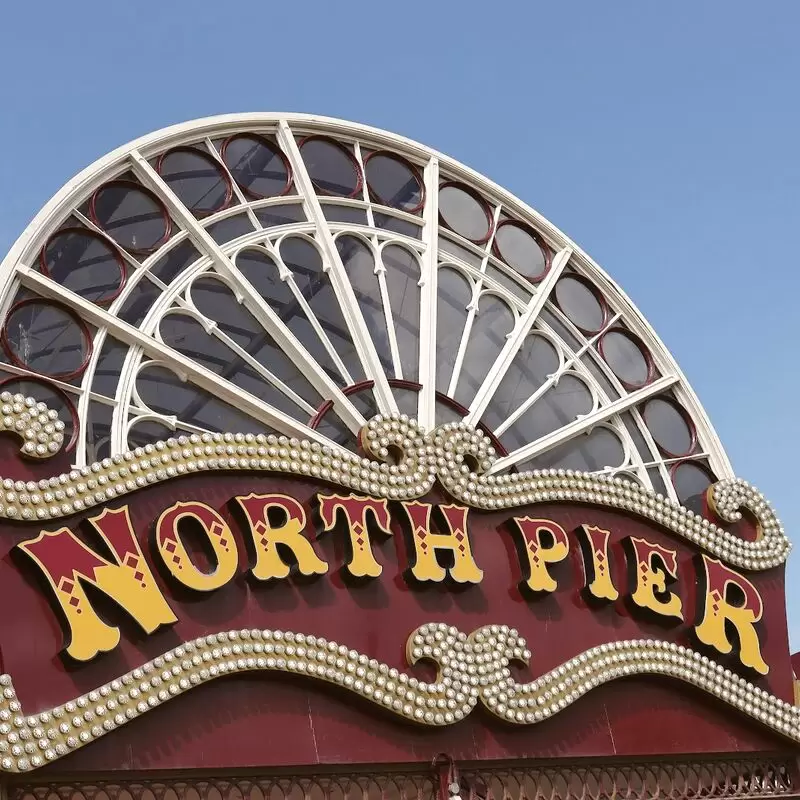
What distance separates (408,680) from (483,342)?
503cm

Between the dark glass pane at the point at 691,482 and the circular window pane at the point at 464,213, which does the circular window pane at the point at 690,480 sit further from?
the circular window pane at the point at 464,213

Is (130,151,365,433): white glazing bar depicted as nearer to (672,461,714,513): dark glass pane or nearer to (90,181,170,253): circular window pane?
(90,181,170,253): circular window pane

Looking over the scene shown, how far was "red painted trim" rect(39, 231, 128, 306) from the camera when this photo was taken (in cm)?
1241

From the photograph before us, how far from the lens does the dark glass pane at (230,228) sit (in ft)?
45.0

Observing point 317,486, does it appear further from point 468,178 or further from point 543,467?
point 468,178

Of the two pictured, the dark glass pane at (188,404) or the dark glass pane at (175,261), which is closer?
the dark glass pane at (188,404)

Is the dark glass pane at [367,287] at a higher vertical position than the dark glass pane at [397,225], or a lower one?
lower

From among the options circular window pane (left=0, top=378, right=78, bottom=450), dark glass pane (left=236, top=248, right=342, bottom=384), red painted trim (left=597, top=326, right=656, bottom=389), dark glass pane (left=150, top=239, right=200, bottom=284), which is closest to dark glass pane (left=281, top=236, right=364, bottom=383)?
dark glass pane (left=236, top=248, right=342, bottom=384)

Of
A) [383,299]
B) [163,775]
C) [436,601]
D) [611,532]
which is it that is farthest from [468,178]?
[163,775]

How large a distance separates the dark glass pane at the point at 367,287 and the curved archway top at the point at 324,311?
0.08ft

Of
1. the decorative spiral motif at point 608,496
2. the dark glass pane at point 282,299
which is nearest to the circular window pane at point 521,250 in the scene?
the dark glass pane at point 282,299

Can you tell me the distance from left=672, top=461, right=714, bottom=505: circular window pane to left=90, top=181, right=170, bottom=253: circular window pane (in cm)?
648

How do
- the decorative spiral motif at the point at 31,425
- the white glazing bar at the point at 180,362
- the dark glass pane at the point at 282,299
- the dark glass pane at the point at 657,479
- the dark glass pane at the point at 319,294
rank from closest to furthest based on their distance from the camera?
the decorative spiral motif at the point at 31,425 → the white glazing bar at the point at 180,362 → the dark glass pane at the point at 282,299 → the dark glass pane at the point at 319,294 → the dark glass pane at the point at 657,479

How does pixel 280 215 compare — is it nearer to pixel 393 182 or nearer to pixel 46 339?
pixel 393 182
